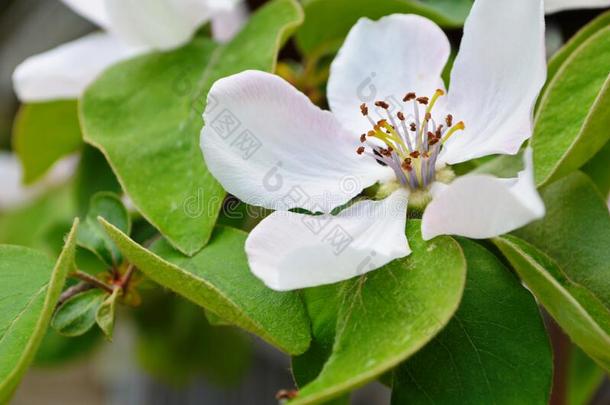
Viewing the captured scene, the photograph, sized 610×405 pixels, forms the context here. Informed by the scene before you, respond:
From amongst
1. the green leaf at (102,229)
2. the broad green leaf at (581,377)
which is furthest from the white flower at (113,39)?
the broad green leaf at (581,377)

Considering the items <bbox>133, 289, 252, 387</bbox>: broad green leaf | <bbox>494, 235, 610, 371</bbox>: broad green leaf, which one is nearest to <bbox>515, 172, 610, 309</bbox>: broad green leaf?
<bbox>494, 235, 610, 371</bbox>: broad green leaf

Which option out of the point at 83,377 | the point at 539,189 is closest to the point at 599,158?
the point at 539,189

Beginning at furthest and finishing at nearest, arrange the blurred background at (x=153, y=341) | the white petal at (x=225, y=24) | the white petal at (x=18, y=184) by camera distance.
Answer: the white petal at (x=18, y=184), the blurred background at (x=153, y=341), the white petal at (x=225, y=24)

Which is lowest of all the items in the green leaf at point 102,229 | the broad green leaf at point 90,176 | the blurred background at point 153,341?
the blurred background at point 153,341

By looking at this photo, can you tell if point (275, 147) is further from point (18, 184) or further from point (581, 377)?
point (18, 184)

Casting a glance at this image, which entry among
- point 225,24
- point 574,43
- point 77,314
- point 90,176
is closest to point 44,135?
point 90,176

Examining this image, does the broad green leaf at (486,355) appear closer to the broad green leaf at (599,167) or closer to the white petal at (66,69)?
the broad green leaf at (599,167)
